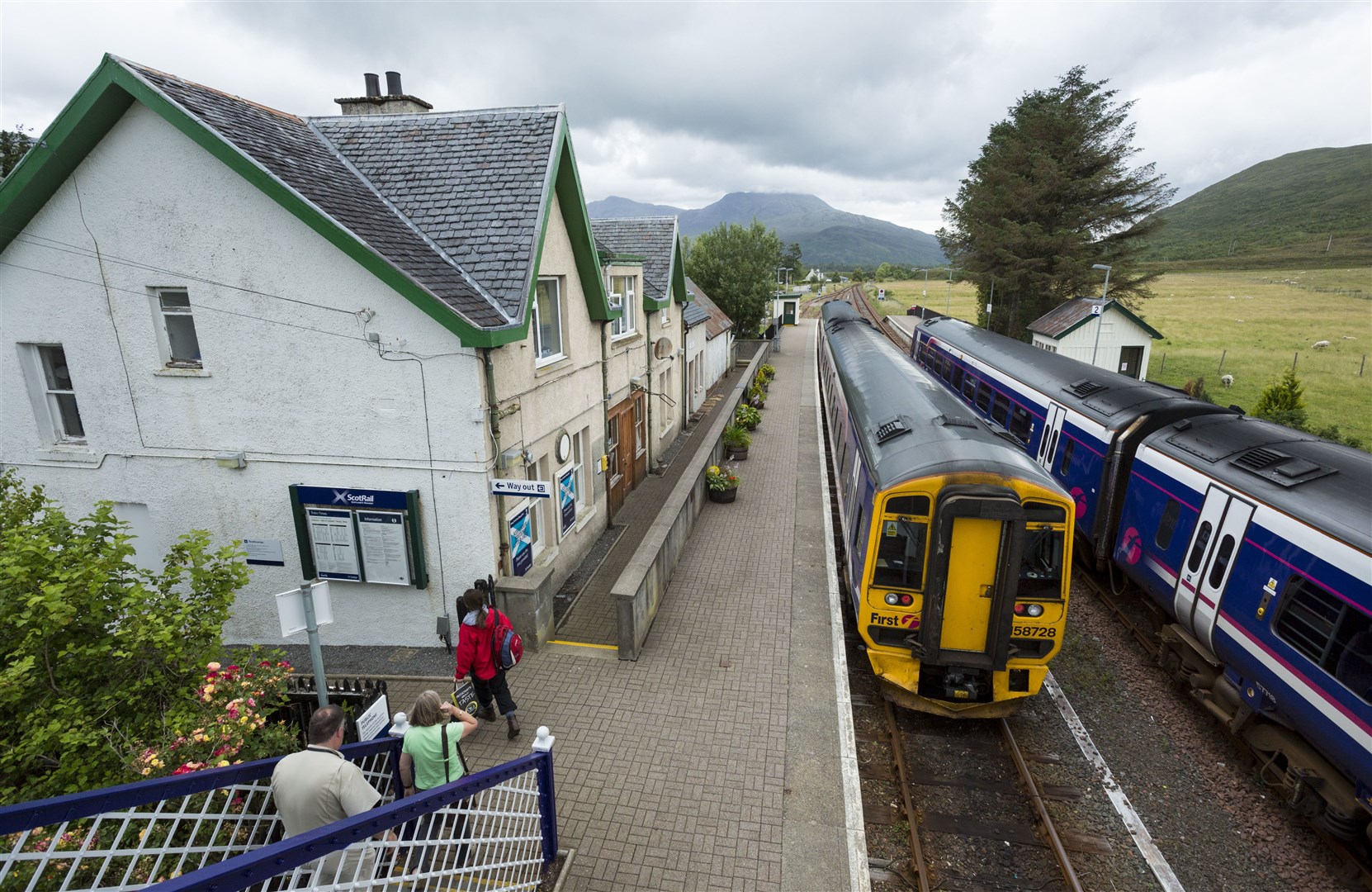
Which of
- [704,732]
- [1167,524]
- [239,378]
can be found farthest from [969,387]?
[239,378]

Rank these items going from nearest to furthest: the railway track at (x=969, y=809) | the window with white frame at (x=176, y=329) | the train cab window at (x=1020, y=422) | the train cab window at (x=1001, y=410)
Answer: the railway track at (x=969, y=809), the window with white frame at (x=176, y=329), the train cab window at (x=1020, y=422), the train cab window at (x=1001, y=410)

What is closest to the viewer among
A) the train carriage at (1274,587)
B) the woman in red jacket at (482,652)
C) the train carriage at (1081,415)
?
the train carriage at (1274,587)

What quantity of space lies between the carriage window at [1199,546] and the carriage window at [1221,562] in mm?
257

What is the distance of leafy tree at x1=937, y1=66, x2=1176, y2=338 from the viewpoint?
33.4m

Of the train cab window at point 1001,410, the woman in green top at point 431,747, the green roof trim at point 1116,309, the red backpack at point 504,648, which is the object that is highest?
the green roof trim at point 1116,309

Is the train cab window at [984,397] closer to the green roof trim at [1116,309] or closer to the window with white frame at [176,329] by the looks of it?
the green roof trim at [1116,309]

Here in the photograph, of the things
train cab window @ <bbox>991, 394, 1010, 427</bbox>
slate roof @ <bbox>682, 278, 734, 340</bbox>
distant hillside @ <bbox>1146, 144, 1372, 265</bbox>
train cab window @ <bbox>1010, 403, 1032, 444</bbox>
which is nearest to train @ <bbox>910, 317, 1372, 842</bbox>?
train cab window @ <bbox>1010, 403, 1032, 444</bbox>

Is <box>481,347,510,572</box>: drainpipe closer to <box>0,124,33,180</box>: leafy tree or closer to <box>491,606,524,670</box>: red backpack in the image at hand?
<box>491,606,524,670</box>: red backpack

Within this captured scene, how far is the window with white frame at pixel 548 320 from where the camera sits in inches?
415

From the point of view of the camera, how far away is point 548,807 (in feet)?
17.7

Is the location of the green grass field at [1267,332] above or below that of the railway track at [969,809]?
above

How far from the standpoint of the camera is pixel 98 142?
809 cm

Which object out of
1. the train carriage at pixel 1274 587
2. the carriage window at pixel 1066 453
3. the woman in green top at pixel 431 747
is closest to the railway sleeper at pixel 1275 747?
the train carriage at pixel 1274 587

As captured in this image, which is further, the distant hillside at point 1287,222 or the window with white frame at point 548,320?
the distant hillside at point 1287,222
